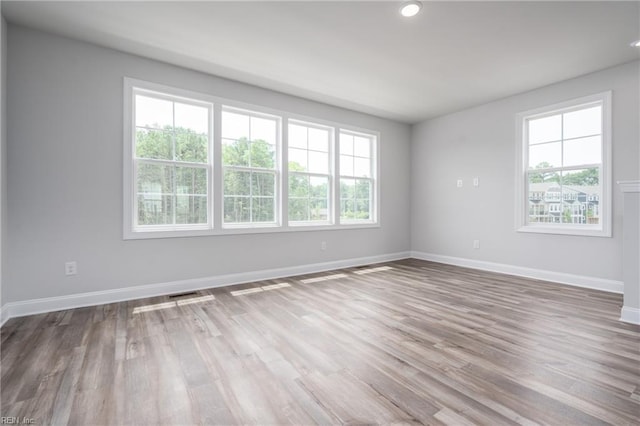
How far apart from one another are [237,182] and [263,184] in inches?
15.4

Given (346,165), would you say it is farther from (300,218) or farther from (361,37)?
(361,37)

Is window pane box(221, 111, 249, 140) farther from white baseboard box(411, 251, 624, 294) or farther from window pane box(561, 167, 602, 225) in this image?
window pane box(561, 167, 602, 225)

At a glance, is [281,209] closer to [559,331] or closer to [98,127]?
[98,127]

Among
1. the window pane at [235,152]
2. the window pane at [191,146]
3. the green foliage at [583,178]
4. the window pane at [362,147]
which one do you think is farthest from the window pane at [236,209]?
the green foliage at [583,178]

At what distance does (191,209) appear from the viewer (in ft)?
12.2

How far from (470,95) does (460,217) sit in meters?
2.05

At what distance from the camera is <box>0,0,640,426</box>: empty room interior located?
5.59 feet

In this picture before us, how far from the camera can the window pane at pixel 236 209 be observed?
13.1 feet

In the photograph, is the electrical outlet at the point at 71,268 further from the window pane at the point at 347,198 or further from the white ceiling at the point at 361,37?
the window pane at the point at 347,198

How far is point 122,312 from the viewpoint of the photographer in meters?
2.87

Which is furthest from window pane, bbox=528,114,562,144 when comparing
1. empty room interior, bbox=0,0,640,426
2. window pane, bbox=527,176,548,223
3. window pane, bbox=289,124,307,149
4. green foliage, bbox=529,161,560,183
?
window pane, bbox=289,124,307,149

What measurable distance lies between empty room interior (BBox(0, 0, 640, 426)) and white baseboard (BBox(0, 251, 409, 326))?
0.02 m

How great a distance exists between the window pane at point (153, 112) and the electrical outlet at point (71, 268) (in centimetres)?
164

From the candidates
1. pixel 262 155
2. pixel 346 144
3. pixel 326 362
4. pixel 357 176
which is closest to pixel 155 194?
pixel 262 155
